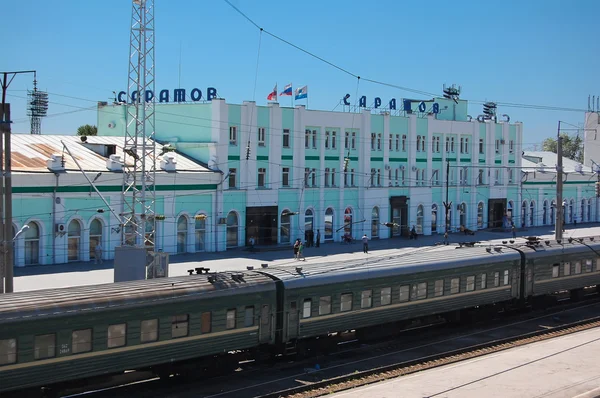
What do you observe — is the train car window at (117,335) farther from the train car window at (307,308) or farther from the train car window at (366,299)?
the train car window at (366,299)

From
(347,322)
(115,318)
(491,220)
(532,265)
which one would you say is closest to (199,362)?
(115,318)

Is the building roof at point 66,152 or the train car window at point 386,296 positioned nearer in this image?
the train car window at point 386,296

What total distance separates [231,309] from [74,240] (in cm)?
2254

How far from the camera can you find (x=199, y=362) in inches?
795

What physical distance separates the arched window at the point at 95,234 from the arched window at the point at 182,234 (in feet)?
17.9

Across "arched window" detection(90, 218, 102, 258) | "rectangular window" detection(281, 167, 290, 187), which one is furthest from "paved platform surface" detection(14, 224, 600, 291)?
"rectangular window" detection(281, 167, 290, 187)

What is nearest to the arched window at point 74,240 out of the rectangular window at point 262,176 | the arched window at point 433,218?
the rectangular window at point 262,176

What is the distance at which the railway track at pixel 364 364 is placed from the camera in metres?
19.6

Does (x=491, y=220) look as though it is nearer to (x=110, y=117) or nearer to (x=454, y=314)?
(x=110, y=117)

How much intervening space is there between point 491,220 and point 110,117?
33.4 m

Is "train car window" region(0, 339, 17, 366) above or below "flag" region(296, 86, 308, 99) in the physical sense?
below

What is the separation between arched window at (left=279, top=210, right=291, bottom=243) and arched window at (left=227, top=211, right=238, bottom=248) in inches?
143

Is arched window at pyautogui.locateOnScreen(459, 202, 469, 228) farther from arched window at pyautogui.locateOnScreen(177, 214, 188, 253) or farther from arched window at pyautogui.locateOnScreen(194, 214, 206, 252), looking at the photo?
arched window at pyautogui.locateOnScreen(177, 214, 188, 253)

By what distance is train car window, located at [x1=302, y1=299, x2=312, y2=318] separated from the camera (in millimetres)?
22594
